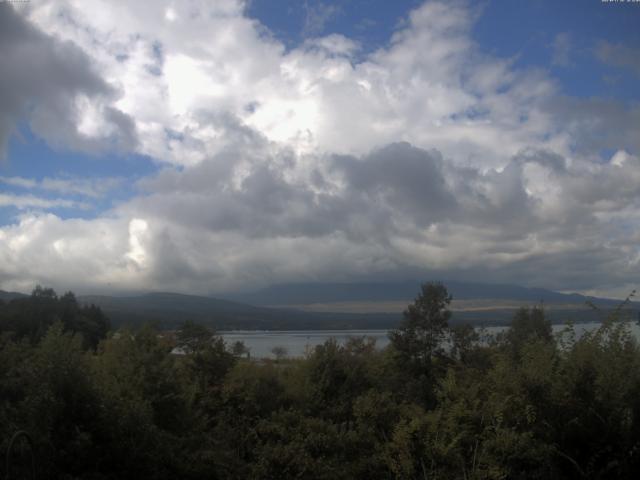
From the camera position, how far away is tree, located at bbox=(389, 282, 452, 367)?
29578mm

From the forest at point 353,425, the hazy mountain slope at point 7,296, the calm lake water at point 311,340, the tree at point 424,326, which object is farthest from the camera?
the hazy mountain slope at point 7,296

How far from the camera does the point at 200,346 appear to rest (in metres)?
20.7

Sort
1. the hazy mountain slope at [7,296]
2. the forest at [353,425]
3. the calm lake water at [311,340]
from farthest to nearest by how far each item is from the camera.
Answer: the hazy mountain slope at [7,296] → the calm lake water at [311,340] → the forest at [353,425]

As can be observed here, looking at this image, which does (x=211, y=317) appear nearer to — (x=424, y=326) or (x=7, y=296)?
(x=7, y=296)

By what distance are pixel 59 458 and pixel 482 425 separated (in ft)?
20.2

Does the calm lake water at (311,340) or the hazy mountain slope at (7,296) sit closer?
the calm lake water at (311,340)

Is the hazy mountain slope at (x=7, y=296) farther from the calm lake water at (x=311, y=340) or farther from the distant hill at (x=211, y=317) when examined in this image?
the calm lake water at (x=311, y=340)

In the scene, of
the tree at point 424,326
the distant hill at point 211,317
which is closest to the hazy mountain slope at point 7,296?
the distant hill at point 211,317

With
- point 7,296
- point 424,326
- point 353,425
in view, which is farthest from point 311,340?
point 7,296

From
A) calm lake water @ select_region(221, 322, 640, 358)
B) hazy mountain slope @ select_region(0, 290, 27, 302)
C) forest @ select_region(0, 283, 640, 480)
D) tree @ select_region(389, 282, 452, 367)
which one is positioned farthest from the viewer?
hazy mountain slope @ select_region(0, 290, 27, 302)

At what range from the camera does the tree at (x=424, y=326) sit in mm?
29578

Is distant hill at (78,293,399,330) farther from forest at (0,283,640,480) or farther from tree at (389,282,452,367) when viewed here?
forest at (0,283,640,480)

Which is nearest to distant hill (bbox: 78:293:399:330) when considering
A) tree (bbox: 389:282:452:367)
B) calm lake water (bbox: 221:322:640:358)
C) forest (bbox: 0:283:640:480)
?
calm lake water (bbox: 221:322:640:358)

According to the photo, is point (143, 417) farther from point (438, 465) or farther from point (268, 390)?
point (268, 390)
